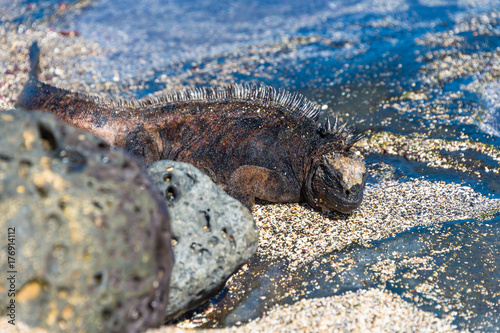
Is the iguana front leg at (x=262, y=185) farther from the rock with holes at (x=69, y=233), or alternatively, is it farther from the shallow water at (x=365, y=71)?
the rock with holes at (x=69, y=233)

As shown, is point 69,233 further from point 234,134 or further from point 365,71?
point 365,71

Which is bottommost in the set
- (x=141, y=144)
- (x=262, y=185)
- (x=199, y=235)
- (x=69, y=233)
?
(x=262, y=185)

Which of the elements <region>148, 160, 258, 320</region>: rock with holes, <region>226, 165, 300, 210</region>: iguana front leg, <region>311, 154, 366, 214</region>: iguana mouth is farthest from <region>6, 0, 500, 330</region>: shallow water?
<region>226, 165, 300, 210</region>: iguana front leg

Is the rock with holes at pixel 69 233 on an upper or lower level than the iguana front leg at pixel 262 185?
upper

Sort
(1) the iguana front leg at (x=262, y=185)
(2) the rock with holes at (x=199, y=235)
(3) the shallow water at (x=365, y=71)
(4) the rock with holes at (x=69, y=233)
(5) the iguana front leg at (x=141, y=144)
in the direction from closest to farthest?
(4) the rock with holes at (x=69, y=233)
(2) the rock with holes at (x=199, y=235)
(3) the shallow water at (x=365, y=71)
(1) the iguana front leg at (x=262, y=185)
(5) the iguana front leg at (x=141, y=144)

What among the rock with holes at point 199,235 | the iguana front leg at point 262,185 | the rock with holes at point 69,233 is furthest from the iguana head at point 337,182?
the rock with holes at point 69,233

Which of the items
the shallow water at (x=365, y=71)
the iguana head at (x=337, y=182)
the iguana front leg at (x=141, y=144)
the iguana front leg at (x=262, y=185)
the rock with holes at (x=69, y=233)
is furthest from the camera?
the iguana front leg at (x=141, y=144)

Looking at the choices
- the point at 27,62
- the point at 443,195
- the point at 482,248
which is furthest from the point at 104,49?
the point at 482,248

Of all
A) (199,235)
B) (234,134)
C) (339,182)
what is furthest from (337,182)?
(199,235)
